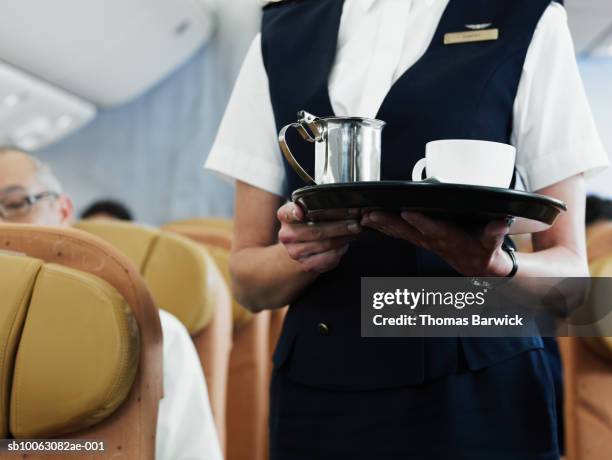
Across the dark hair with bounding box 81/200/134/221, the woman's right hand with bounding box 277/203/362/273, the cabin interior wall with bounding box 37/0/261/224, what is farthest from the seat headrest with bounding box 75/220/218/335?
the cabin interior wall with bounding box 37/0/261/224

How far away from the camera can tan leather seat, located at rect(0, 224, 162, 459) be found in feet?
3.50

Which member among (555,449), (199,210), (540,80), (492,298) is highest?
(199,210)

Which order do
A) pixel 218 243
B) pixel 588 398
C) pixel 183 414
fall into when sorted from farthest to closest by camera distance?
pixel 218 243, pixel 588 398, pixel 183 414

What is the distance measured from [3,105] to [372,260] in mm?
6332

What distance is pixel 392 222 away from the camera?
0.76 metres

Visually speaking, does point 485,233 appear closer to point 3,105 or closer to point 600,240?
point 600,240

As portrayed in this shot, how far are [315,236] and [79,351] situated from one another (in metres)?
Result: 0.42

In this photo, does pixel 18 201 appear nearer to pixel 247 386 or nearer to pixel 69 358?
pixel 247 386

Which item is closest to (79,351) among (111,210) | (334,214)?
(334,214)

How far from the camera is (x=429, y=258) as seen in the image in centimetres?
96

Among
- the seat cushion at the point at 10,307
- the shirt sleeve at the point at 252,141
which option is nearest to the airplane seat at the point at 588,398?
the shirt sleeve at the point at 252,141

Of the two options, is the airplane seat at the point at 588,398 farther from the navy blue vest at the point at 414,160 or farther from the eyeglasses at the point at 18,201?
the eyeglasses at the point at 18,201

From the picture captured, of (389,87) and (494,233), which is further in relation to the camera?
(389,87)

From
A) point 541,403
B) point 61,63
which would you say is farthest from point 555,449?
point 61,63
